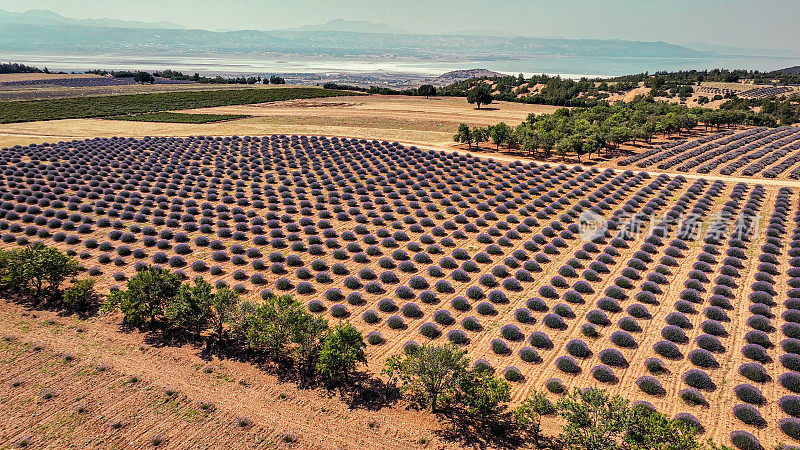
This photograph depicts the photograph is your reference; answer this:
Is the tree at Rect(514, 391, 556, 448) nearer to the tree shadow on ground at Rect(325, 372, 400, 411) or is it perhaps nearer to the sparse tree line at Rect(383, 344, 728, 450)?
the sparse tree line at Rect(383, 344, 728, 450)

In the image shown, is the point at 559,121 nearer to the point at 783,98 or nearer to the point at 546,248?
the point at 546,248

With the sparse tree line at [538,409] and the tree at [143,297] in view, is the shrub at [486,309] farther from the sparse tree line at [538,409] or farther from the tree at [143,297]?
the tree at [143,297]

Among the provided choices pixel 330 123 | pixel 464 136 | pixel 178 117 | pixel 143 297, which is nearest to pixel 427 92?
pixel 330 123

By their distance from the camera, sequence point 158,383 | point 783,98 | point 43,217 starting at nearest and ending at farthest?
point 158,383 < point 43,217 < point 783,98

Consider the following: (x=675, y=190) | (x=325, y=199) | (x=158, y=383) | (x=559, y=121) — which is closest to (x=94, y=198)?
(x=325, y=199)

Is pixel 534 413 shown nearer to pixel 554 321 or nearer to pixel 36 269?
pixel 554 321

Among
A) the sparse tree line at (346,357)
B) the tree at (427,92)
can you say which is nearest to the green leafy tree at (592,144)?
the sparse tree line at (346,357)

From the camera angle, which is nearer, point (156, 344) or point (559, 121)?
point (156, 344)
